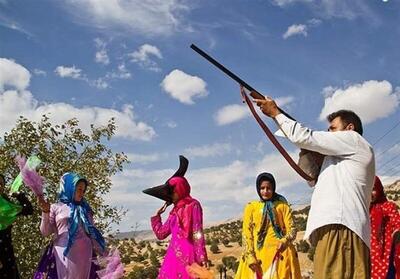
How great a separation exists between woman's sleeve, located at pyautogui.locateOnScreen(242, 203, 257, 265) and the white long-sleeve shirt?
15.1 ft

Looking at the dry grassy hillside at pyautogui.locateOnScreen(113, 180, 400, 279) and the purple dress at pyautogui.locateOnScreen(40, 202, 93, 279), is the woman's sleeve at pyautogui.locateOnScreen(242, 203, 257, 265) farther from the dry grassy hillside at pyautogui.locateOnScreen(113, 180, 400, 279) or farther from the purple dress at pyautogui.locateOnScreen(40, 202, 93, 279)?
the dry grassy hillside at pyautogui.locateOnScreen(113, 180, 400, 279)

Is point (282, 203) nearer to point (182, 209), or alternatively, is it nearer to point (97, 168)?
point (182, 209)

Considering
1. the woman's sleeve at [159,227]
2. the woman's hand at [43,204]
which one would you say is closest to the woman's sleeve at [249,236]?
the woman's sleeve at [159,227]

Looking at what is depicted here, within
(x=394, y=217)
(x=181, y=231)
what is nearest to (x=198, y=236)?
(x=181, y=231)

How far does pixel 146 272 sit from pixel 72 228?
2467 cm

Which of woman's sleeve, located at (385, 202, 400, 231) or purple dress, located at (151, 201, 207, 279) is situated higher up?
woman's sleeve, located at (385, 202, 400, 231)

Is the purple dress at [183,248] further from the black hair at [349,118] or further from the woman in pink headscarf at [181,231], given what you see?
the black hair at [349,118]

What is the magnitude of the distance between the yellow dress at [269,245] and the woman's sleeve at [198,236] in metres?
0.99

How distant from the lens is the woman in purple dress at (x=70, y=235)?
26.2 ft

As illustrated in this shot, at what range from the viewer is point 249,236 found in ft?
30.0

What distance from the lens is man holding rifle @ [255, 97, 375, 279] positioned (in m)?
4.19

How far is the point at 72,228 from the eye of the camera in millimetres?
8070

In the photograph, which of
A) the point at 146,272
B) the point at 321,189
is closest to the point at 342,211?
the point at 321,189

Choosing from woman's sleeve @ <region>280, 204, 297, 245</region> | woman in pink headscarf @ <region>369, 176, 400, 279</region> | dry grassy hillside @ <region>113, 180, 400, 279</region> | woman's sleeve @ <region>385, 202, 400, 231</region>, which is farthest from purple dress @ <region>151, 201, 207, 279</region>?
dry grassy hillside @ <region>113, 180, 400, 279</region>
